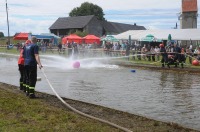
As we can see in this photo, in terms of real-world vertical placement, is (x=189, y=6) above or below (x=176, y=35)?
above

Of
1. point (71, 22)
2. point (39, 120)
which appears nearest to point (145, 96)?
point (39, 120)

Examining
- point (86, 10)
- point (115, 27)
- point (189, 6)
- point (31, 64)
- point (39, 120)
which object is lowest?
point (39, 120)

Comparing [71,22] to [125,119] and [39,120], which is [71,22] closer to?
[125,119]

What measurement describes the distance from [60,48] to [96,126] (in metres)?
38.7

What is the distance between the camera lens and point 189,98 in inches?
471

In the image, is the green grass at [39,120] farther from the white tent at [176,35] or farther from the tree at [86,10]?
the tree at [86,10]

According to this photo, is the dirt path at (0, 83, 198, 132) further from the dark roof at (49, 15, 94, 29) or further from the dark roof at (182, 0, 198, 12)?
the dark roof at (49, 15, 94, 29)

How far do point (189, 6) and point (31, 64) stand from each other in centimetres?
7274

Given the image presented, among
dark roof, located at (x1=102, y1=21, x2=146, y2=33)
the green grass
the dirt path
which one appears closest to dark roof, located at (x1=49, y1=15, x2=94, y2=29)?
dark roof, located at (x1=102, y1=21, x2=146, y2=33)

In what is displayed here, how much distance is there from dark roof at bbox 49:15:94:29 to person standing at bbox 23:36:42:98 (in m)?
79.8

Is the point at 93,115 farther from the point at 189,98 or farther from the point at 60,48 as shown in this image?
the point at 60,48

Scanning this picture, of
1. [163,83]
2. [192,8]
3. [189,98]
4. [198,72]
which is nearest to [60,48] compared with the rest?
[198,72]

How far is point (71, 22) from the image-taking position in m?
94.8

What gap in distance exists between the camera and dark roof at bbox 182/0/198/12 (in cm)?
7838
